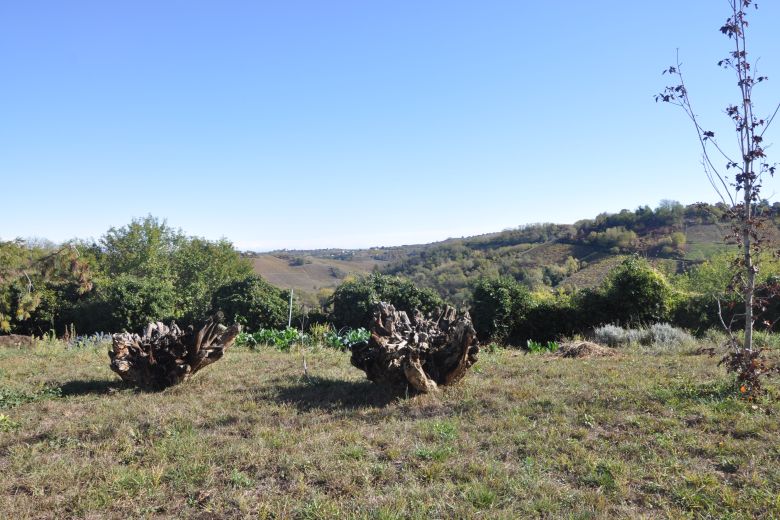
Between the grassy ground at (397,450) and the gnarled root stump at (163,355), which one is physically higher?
the gnarled root stump at (163,355)

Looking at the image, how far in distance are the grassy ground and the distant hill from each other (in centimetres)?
2245

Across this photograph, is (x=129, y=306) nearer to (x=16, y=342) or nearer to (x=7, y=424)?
(x=16, y=342)

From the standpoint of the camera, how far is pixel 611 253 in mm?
43688

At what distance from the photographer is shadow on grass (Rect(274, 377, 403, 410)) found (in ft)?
19.0

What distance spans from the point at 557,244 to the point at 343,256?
51.5 metres

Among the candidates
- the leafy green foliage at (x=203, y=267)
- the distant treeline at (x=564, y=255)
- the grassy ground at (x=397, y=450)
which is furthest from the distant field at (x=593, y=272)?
the grassy ground at (x=397, y=450)

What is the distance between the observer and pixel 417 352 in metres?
5.96

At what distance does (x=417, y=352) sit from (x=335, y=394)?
128 centimetres

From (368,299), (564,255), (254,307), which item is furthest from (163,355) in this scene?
(564,255)

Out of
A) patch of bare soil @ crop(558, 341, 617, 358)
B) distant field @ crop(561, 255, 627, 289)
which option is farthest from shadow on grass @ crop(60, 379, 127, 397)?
distant field @ crop(561, 255, 627, 289)

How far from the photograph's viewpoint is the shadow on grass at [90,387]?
21.7 feet

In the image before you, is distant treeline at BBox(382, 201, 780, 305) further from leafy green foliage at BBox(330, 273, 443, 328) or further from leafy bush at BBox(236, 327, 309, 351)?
leafy bush at BBox(236, 327, 309, 351)

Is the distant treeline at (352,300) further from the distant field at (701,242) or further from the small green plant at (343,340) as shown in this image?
the distant field at (701,242)

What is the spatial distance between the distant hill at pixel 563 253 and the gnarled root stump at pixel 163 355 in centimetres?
2210
